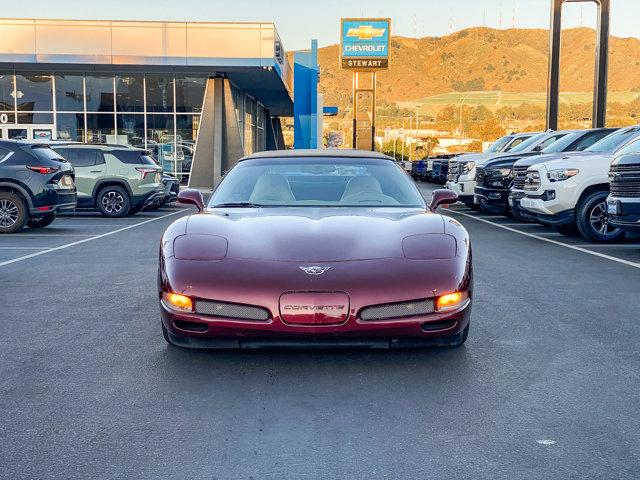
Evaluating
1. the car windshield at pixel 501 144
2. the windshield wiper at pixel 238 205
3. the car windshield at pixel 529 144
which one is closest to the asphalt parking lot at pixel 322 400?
the windshield wiper at pixel 238 205

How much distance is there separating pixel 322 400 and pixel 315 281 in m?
0.72

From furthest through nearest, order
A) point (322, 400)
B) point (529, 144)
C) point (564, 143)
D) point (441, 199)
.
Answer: point (529, 144), point (564, 143), point (441, 199), point (322, 400)

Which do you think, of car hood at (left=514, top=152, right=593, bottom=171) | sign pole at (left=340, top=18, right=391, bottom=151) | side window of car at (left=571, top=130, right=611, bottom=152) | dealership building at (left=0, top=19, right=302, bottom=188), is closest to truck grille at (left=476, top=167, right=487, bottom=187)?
side window of car at (left=571, top=130, right=611, bottom=152)

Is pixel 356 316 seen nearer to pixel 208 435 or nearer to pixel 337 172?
pixel 208 435

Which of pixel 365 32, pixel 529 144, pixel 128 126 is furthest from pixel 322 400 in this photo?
pixel 365 32

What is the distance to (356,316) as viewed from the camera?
454 cm

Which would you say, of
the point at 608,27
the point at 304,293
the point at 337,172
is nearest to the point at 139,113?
the point at 608,27

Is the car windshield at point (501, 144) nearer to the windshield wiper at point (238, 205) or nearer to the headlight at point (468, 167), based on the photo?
the headlight at point (468, 167)

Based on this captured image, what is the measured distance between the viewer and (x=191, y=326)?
15.5ft

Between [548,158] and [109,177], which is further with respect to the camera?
[109,177]

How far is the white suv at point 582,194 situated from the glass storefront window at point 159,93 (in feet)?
74.6

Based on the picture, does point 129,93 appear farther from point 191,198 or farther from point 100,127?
point 191,198

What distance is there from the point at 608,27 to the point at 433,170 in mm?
15616

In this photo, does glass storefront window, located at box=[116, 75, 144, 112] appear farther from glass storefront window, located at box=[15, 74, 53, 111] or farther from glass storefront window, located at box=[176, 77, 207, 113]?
glass storefront window, located at box=[15, 74, 53, 111]
